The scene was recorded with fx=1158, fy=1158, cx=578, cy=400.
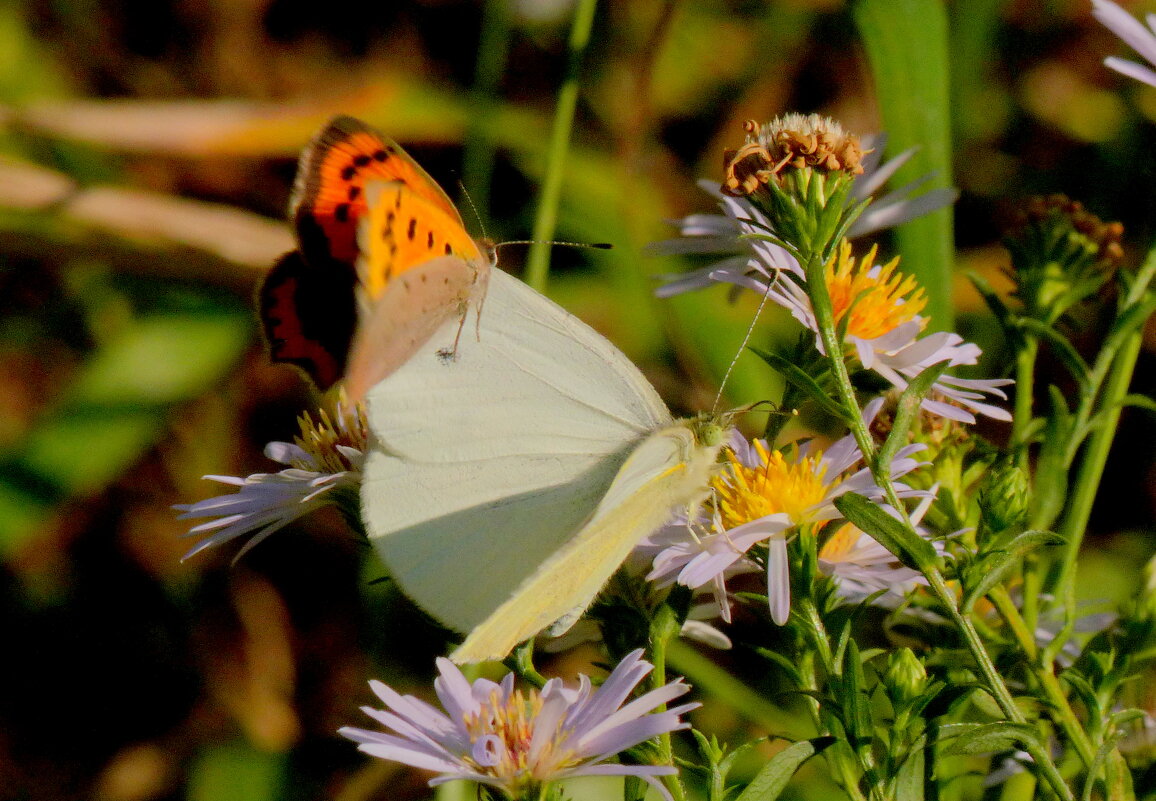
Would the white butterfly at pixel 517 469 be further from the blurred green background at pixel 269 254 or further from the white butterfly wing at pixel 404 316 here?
the blurred green background at pixel 269 254

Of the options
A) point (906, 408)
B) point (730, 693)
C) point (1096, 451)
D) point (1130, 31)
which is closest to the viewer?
point (906, 408)

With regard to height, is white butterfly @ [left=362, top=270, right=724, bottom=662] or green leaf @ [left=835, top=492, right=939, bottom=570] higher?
green leaf @ [left=835, top=492, right=939, bottom=570]

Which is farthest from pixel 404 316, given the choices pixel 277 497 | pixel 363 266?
pixel 277 497

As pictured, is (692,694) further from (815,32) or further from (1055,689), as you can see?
(815,32)

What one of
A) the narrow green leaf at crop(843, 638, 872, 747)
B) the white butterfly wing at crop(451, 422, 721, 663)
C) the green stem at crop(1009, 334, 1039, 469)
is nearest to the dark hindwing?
the white butterfly wing at crop(451, 422, 721, 663)

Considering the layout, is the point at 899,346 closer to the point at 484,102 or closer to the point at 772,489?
the point at 772,489

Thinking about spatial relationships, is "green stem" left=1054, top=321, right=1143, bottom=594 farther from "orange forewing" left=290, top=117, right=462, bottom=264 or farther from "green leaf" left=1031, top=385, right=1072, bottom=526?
"orange forewing" left=290, top=117, right=462, bottom=264

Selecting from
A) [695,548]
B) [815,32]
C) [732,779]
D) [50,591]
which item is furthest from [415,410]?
[815,32]
